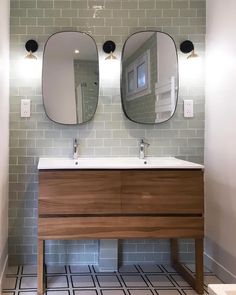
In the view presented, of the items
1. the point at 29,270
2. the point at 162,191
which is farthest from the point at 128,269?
the point at 162,191

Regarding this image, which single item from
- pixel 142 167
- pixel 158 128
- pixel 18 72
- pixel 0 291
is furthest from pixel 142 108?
pixel 0 291

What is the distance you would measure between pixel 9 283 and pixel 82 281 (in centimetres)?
51

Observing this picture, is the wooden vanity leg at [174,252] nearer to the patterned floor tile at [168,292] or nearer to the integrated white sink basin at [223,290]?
the patterned floor tile at [168,292]

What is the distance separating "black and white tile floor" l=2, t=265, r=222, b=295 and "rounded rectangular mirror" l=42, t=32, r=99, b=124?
116 cm

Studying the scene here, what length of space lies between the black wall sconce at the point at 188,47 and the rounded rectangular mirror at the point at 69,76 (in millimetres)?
699

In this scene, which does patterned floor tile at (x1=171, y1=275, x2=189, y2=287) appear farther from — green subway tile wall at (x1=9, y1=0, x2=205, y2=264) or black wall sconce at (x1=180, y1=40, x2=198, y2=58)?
black wall sconce at (x1=180, y1=40, x2=198, y2=58)

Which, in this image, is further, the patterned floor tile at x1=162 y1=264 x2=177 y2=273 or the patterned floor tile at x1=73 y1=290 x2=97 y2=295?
the patterned floor tile at x1=162 y1=264 x2=177 y2=273

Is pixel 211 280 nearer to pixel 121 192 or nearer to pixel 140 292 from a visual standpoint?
pixel 140 292

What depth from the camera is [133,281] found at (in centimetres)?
285

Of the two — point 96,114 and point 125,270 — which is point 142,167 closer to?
point 96,114

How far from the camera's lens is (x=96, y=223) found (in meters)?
2.54

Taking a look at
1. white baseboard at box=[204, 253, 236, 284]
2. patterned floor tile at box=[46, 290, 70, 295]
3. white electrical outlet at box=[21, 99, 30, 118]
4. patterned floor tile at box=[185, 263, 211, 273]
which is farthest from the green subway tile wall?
patterned floor tile at box=[46, 290, 70, 295]

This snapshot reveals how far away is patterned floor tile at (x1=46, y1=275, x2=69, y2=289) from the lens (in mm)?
2730

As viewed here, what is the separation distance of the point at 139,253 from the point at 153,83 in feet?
4.53
